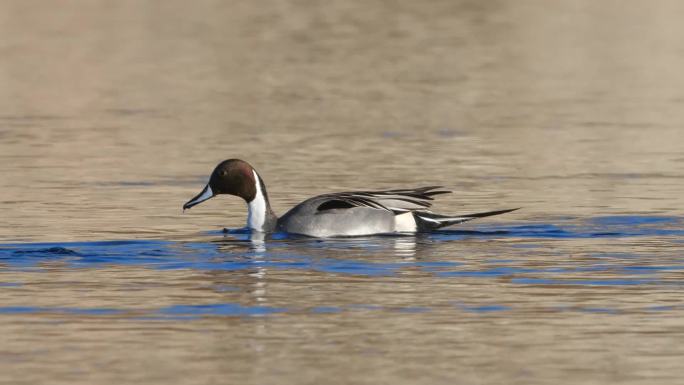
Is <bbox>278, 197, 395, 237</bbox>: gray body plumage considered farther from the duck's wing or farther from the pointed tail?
the pointed tail

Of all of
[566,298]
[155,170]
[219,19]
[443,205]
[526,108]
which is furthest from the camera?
[219,19]

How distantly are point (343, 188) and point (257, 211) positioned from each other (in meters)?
2.28

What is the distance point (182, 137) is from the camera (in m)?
21.1

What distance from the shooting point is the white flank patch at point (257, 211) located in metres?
14.7

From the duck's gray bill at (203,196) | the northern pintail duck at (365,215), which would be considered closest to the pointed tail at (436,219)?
the northern pintail duck at (365,215)

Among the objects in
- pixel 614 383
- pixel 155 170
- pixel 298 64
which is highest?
pixel 298 64

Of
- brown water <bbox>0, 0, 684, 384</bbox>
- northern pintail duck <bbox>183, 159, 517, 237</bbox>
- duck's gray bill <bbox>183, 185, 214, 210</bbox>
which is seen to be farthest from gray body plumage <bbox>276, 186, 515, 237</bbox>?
duck's gray bill <bbox>183, 185, 214, 210</bbox>

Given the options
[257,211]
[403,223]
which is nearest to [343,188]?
[257,211]

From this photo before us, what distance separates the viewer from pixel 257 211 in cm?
1480

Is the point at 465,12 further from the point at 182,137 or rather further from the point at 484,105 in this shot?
the point at 182,137

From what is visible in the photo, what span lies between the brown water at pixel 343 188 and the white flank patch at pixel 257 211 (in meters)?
0.36

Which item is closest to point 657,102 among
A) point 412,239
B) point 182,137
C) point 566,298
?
point 182,137

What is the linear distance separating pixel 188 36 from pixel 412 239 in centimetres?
2183

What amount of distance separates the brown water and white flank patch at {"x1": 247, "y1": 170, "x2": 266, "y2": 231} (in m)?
0.36
